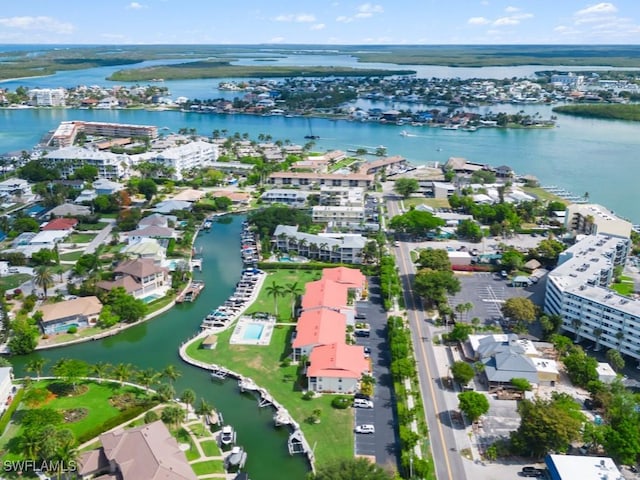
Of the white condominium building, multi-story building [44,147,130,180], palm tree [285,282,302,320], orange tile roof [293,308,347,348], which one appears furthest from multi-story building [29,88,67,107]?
the white condominium building

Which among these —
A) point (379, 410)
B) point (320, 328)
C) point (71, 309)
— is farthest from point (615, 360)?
point (71, 309)

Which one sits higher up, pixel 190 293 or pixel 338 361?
pixel 338 361

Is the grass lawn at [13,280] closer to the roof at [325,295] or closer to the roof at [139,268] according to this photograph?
the roof at [139,268]

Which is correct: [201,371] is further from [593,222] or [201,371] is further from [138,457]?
[593,222]

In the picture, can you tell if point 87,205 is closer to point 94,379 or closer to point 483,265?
point 94,379

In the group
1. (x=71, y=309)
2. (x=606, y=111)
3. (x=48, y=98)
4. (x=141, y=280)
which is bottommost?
(x=71, y=309)

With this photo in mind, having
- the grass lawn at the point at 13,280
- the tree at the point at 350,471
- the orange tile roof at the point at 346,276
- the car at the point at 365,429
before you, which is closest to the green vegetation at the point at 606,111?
the orange tile roof at the point at 346,276
